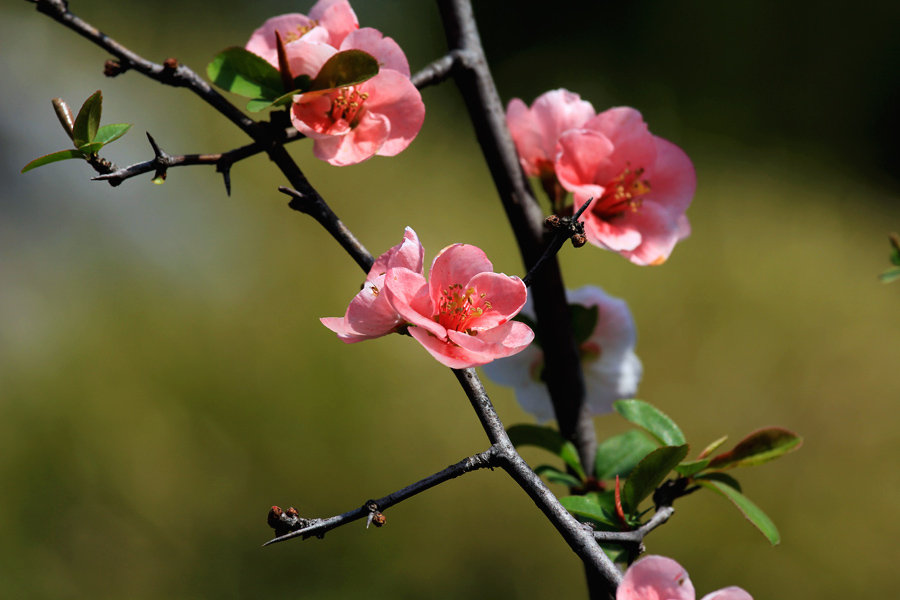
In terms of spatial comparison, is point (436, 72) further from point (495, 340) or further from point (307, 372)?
point (307, 372)

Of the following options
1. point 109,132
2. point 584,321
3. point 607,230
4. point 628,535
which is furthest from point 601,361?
Result: point 109,132

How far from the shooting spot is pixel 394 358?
5.22 feet

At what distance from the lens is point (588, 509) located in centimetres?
35

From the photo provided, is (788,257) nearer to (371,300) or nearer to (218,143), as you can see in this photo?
(218,143)

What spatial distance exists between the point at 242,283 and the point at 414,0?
118cm

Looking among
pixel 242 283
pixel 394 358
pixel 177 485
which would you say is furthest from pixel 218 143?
pixel 177 485

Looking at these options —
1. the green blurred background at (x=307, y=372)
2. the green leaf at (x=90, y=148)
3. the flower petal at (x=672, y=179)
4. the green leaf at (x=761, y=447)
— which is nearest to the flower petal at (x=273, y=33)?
the green leaf at (x=90, y=148)

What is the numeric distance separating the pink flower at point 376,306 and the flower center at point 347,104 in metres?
0.10

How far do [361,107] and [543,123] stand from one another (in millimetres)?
133

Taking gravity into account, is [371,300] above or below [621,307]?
above

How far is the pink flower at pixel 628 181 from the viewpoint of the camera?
398mm

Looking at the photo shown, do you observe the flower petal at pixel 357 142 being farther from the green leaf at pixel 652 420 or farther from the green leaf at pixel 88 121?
the green leaf at pixel 652 420

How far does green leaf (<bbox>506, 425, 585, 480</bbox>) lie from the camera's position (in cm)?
45

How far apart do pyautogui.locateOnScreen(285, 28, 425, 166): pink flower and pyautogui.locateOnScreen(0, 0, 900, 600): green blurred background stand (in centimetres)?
113
